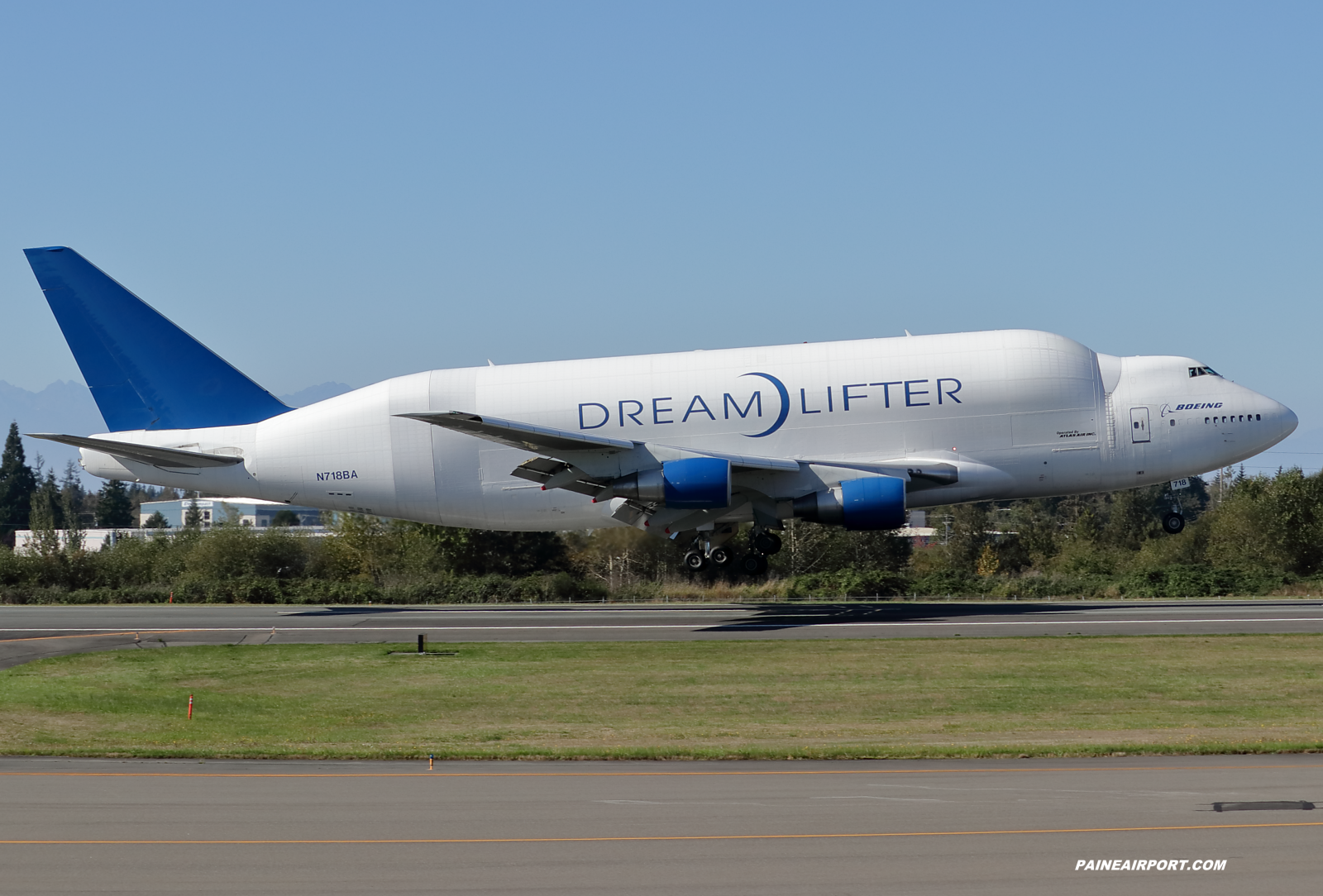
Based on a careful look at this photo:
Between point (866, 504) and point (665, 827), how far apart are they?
2353 centimetres

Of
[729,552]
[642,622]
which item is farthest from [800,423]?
[642,622]

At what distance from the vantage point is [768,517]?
124ft

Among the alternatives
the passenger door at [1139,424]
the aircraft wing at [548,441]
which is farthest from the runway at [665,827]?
the passenger door at [1139,424]

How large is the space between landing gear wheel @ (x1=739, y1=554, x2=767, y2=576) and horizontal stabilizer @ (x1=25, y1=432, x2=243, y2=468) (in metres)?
17.6

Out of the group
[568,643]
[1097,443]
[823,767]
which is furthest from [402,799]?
[1097,443]

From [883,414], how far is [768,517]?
4.74 metres

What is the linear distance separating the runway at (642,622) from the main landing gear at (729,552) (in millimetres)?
1601

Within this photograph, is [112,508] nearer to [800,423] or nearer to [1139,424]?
[800,423]

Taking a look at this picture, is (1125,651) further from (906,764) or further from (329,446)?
(329,446)

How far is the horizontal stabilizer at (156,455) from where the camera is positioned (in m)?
40.0

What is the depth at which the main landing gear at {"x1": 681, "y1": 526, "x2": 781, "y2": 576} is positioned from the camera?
125 ft

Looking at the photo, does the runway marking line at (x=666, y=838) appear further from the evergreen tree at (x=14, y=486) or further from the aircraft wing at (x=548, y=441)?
the evergreen tree at (x=14, y=486)

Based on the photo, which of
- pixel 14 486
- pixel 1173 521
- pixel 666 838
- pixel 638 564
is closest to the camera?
pixel 666 838

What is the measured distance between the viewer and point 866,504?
116 feet
